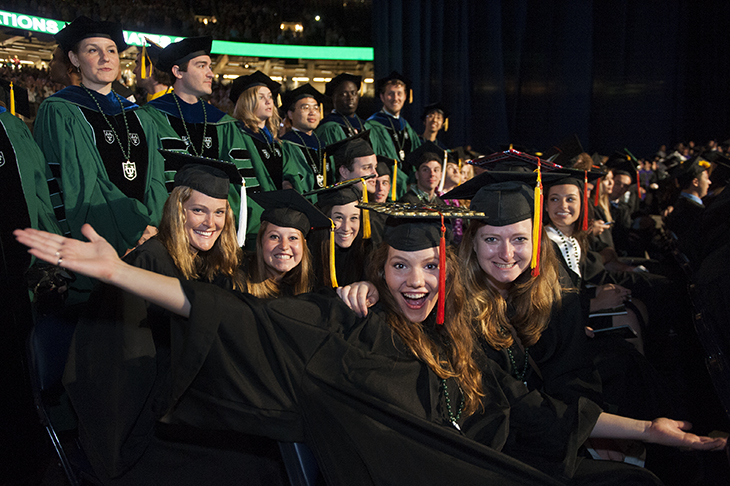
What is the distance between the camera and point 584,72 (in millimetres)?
Result: 14672

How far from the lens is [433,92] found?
44.9ft

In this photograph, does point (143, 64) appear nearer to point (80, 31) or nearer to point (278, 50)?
point (80, 31)

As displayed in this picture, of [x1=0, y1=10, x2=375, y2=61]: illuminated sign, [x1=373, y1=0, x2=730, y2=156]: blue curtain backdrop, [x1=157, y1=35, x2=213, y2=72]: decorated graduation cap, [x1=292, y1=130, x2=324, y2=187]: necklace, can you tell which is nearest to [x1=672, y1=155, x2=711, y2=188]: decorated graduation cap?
[x1=292, y1=130, x2=324, y2=187]: necklace

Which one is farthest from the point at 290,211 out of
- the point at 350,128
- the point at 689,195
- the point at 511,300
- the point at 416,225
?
the point at 689,195

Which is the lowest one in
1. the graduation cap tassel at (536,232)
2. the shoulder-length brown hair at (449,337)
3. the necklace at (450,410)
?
the necklace at (450,410)

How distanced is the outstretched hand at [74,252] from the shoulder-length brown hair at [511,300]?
134 centimetres

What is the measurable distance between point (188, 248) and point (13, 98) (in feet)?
5.74

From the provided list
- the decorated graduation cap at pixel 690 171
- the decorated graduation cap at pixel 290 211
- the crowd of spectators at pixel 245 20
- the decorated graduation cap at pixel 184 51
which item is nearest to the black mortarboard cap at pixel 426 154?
the decorated graduation cap at pixel 184 51

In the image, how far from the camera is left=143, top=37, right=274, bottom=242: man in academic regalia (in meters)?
3.61

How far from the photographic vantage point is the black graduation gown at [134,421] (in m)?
1.82

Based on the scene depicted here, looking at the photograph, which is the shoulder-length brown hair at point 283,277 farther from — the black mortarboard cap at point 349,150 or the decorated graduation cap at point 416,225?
the black mortarboard cap at point 349,150

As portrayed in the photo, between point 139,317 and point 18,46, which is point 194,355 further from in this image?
point 18,46

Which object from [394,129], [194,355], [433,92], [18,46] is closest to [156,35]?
[18,46]

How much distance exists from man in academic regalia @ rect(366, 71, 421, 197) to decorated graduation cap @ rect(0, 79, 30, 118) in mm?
3405
